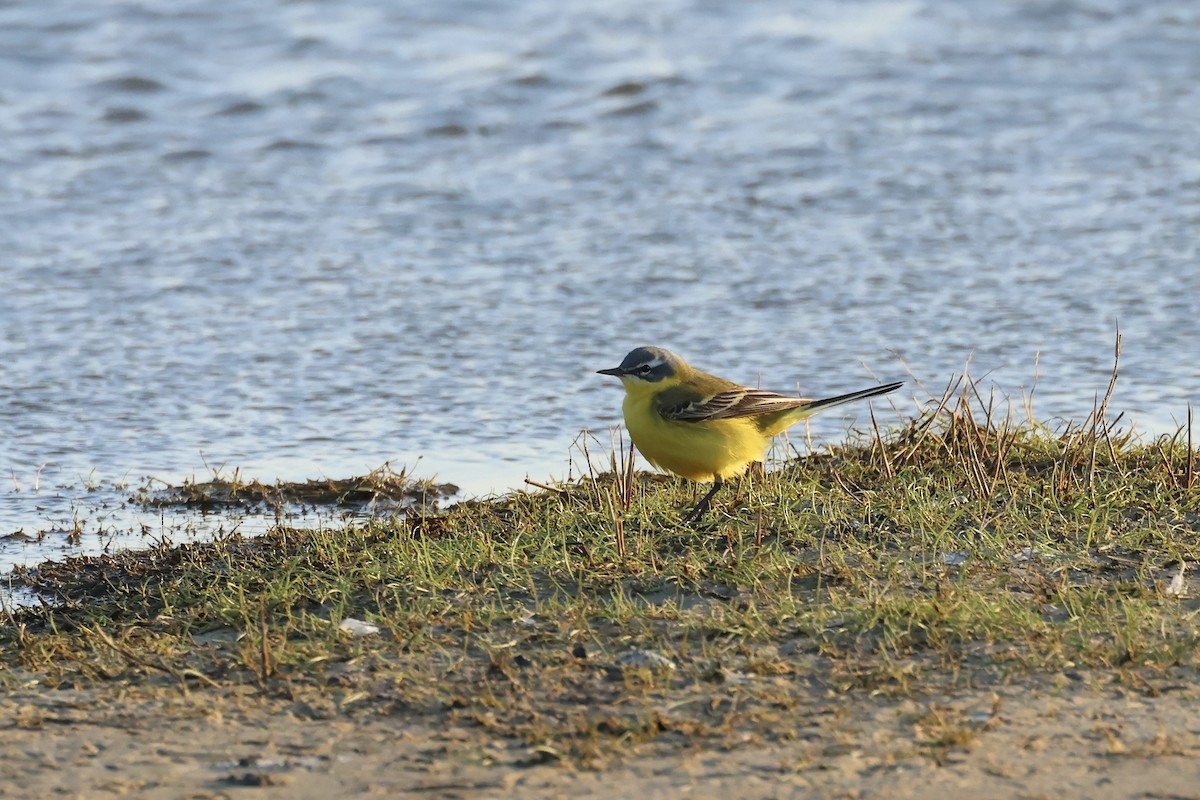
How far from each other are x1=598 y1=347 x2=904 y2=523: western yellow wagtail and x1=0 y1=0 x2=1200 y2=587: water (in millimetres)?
1030

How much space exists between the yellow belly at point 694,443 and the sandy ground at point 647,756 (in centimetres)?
208

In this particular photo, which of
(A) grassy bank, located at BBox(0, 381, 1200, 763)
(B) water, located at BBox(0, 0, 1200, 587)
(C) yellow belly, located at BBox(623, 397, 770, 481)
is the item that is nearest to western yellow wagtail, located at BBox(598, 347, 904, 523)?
(C) yellow belly, located at BBox(623, 397, 770, 481)

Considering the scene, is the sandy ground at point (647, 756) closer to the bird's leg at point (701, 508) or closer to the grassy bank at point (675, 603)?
the grassy bank at point (675, 603)

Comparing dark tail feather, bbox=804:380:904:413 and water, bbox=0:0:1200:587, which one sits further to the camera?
water, bbox=0:0:1200:587

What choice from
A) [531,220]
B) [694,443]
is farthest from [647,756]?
[531,220]

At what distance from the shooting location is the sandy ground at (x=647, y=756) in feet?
13.5

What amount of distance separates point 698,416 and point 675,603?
4.56ft

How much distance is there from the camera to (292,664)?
4.88m

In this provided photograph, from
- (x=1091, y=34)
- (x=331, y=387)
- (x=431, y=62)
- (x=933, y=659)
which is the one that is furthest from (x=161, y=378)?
(x=1091, y=34)

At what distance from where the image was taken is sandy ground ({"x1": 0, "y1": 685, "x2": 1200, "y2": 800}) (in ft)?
13.5

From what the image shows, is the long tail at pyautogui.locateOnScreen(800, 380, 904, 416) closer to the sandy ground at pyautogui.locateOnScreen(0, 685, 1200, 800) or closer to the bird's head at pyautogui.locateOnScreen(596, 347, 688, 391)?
the bird's head at pyautogui.locateOnScreen(596, 347, 688, 391)

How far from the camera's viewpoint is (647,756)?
4270mm

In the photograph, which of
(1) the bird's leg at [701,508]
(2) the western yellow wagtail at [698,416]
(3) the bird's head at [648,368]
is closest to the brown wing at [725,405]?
(2) the western yellow wagtail at [698,416]

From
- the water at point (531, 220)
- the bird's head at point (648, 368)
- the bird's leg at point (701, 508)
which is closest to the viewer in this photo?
the bird's leg at point (701, 508)
